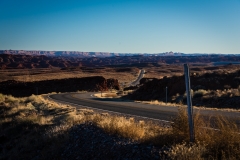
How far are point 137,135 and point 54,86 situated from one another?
1950 inches

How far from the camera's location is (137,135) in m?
8.33

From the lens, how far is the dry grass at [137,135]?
6.11 m

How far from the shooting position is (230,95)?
2189 cm

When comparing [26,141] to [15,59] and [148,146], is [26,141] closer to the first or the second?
[148,146]

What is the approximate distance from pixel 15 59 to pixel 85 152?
20171cm

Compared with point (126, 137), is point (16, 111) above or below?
below

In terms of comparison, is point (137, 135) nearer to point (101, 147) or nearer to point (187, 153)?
point (101, 147)

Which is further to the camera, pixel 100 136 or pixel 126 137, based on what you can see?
pixel 100 136

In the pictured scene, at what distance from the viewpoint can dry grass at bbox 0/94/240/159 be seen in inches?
240

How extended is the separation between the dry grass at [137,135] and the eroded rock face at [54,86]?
36.1 m

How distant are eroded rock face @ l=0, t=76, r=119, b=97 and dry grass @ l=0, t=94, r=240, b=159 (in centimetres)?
3609

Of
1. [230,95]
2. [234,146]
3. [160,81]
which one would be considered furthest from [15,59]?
[234,146]

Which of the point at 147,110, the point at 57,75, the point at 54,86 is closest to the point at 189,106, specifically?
the point at 147,110

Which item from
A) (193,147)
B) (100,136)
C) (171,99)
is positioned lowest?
(171,99)
